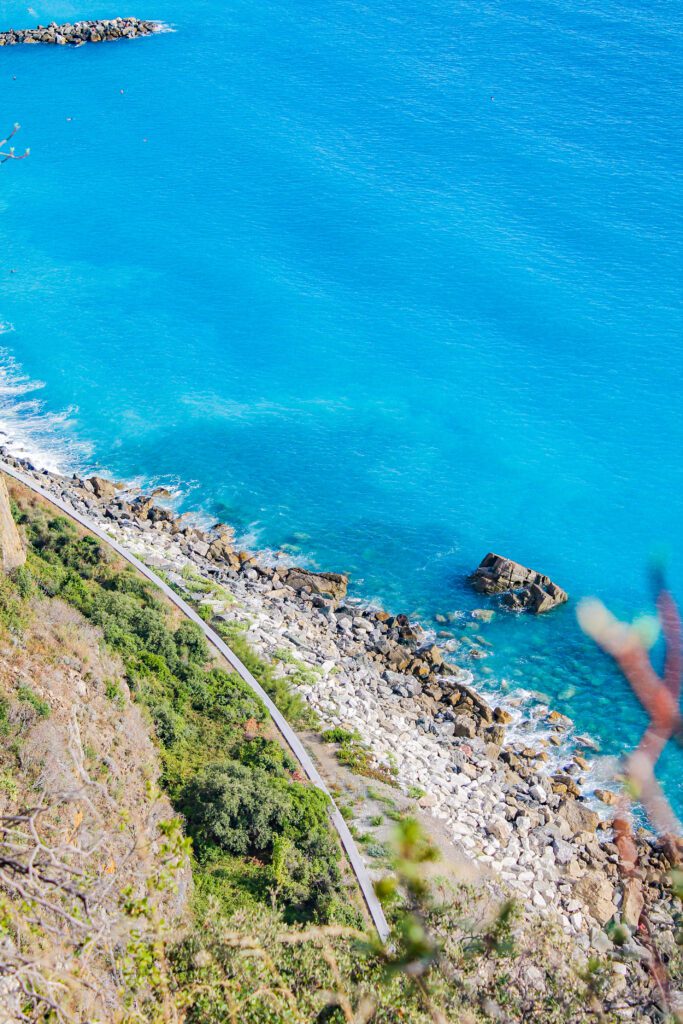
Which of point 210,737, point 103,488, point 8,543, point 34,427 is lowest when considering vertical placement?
point 210,737

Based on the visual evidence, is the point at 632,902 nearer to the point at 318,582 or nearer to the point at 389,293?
the point at 318,582

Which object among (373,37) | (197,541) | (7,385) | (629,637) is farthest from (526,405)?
(373,37)

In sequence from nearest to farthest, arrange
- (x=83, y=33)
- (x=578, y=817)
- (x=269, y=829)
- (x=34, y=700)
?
(x=34, y=700)
(x=269, y=829)
(x=578, y=817)
(x=83, y=33)

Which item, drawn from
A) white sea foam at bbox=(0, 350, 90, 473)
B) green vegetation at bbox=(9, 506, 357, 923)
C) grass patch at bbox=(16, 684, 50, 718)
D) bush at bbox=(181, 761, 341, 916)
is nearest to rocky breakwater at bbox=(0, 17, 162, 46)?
white sea foam at bbox=(0, 350, 90, 473)

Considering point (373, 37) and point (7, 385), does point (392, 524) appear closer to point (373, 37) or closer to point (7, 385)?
point (7, 385)

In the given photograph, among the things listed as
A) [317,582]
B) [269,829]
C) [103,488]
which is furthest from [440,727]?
[103,488]

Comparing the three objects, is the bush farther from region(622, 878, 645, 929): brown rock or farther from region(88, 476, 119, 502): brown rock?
region(88, 476, 119, 502): brown rock

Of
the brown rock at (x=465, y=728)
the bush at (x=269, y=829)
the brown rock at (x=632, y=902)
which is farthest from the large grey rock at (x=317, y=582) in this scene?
the brown rock at (x=632, y=902)
